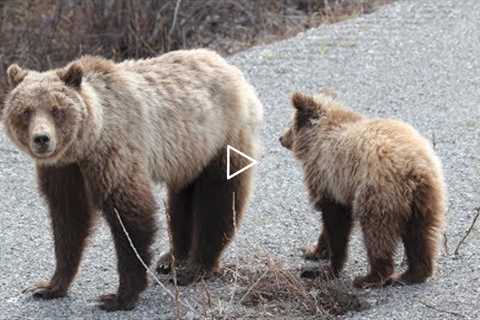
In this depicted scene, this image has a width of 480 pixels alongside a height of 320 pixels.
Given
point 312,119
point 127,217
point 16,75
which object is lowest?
point 127,217

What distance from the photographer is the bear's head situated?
23.1 ft

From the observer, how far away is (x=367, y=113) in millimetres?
10953

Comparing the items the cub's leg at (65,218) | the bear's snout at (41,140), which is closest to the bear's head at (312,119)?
the cub's leg at (65,218)

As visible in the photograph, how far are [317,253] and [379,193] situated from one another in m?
1.05

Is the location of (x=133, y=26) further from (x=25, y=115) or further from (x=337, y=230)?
(x=25, y=115)

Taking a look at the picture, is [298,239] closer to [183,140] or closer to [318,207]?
[318,207]

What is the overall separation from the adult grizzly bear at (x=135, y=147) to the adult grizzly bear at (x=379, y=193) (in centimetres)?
59

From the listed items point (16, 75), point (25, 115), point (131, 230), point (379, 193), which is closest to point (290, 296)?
point (379, 193)

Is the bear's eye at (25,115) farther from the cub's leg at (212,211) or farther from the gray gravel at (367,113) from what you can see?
the cub's leg at (212,211)

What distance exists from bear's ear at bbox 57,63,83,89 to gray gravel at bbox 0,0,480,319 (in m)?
1.34

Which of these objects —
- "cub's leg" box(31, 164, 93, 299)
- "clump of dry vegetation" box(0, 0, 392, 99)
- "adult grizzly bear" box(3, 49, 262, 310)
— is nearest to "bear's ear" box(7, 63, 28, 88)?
"adult grizzly bear" box(3, 49, 262, 310)

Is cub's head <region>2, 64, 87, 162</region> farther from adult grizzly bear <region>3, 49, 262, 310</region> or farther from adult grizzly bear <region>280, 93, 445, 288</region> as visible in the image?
adult grizzly bear <region>280, 93, 445, 288</region>

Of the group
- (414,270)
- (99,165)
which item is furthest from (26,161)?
(414,270)

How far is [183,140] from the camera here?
6.84m
